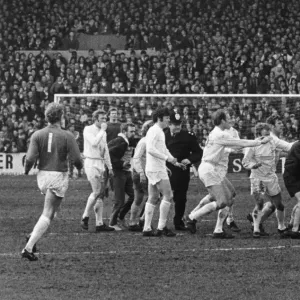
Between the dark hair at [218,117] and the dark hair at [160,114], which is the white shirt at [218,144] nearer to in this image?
the dark hair at [218,117]

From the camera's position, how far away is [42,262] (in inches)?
489

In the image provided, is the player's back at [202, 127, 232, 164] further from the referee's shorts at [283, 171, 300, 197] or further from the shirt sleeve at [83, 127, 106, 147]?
the shirt sleeve at [83, 127, 106, 147]

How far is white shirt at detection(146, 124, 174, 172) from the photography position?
49.1 feet

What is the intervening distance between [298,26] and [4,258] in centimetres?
2782

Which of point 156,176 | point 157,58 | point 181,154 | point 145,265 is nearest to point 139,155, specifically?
point 181,154

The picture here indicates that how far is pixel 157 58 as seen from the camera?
36.4m

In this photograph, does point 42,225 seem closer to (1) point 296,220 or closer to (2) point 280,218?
(1) point 296,220

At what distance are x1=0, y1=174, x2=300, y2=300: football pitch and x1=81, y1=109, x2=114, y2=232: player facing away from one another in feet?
1.13

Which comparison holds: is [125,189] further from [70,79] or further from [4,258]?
[70,79]

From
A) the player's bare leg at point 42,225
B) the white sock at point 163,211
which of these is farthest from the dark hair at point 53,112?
the white sock at point 163,211

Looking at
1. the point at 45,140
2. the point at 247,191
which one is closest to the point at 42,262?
the point at 45,140

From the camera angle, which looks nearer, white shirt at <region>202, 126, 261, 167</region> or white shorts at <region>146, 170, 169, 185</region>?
white shirt at <region>202, 126, 261, 167</region>

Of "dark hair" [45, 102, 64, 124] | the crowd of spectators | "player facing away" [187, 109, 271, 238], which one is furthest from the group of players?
the crowd of spectators

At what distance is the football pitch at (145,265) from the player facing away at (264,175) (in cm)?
35
